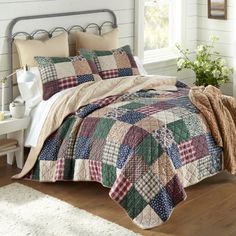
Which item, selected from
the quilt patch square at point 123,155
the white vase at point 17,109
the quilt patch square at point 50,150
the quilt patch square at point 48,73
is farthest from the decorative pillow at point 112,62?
the quilt patch square at point 123,155

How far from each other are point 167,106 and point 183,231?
1010 mm

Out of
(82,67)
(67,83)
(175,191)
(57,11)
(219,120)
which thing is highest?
(57,11)

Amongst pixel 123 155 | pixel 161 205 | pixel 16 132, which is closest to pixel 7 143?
pixel 16 132

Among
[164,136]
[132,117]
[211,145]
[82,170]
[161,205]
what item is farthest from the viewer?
[211,145]

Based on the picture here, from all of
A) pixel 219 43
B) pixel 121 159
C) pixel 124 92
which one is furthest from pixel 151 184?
pixel 219 43

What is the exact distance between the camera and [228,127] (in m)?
4.37

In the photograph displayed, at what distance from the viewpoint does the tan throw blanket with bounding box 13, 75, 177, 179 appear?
4340 millimetres

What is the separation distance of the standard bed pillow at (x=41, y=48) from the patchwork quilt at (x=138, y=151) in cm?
73

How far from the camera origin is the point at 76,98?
440 centimetres

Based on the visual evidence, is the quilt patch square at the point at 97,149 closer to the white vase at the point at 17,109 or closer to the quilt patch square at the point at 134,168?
the quilt patch square at the point at 134,168

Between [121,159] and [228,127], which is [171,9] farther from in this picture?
[121,159]

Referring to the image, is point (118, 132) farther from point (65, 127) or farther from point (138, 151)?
point (65, 127)

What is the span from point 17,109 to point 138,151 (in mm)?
1159

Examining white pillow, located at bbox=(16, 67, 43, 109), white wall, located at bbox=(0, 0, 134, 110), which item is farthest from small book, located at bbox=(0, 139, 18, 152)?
white wall, located at bbox=(0, 0, 134, 110)
